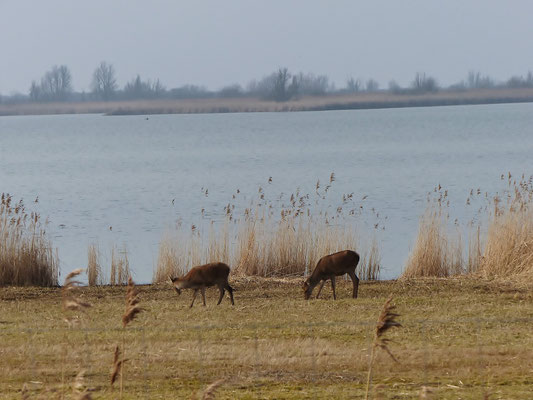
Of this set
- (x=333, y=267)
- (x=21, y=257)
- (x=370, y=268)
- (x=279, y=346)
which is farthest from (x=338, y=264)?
(x=21, y=257)

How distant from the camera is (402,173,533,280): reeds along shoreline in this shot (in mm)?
Answer: 17109

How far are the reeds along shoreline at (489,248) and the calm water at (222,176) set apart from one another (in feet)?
11.7

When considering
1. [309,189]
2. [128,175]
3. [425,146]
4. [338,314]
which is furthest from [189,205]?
[425,146]

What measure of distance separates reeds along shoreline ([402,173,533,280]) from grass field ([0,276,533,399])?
144cm

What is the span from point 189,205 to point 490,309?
1013 inches

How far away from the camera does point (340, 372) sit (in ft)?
31.7

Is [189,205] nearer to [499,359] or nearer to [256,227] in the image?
[256,227]

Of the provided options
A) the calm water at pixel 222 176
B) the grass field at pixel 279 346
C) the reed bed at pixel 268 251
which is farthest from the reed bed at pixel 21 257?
the calm water at pixel 222 176

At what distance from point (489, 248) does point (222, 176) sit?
34634mm

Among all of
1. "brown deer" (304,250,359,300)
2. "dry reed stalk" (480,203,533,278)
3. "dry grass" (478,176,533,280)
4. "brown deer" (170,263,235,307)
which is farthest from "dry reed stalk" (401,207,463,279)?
"brown deer" (170,263,235,307)

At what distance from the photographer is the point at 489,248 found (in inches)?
693

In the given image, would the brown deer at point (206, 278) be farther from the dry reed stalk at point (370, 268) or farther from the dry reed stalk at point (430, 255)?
the dry reed stalk at point (370, 268)

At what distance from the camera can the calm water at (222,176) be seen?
31719 millimetres

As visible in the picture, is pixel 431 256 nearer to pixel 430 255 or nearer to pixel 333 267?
pixel 430 255
